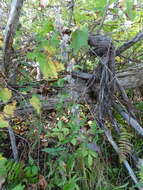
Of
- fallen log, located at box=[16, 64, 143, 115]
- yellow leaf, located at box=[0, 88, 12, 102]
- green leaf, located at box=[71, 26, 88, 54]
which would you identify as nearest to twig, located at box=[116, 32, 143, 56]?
fallen log, located at box=[16, 64, 143, 115]

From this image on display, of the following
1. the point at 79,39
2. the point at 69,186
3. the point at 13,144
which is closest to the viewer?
the point at 79,39

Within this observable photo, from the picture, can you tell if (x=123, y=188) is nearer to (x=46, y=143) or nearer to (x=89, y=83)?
(x=46, y=143)

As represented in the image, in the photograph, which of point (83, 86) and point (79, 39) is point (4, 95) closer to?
point (79, 39)

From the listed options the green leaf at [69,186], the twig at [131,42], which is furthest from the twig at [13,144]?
the twig at [131,42]

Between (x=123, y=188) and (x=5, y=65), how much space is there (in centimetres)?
115

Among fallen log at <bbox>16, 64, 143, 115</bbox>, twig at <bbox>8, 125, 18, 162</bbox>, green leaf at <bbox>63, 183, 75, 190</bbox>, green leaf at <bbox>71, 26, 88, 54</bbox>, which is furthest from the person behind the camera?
fallen log at <bbox>16, 64, 143, 115</bbox>

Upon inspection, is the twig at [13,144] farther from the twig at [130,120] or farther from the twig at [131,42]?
the twig at [131,42]

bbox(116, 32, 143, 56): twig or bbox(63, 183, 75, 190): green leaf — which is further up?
bbox(116, 32, 143, 56): twig

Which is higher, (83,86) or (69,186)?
(83,86)

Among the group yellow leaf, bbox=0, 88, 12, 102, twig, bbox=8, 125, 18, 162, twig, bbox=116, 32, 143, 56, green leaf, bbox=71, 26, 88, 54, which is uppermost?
twig, bbox=116, 32, 143, 56

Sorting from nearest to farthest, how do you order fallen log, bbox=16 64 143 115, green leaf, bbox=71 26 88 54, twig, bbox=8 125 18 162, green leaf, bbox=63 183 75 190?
green leaf, bbox=71 26 88 54 → green leaf, bbox=63 183 75 190 → twig, bbox=8 125 18 162 → fallen log, bbox=16 64 143 115

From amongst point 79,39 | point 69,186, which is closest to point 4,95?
point 79,39

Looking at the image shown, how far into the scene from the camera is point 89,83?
73.8 inches

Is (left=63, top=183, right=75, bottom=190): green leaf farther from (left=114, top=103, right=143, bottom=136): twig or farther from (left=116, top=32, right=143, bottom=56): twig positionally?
(left=116, top=32, right=143, bottom=56): twig
